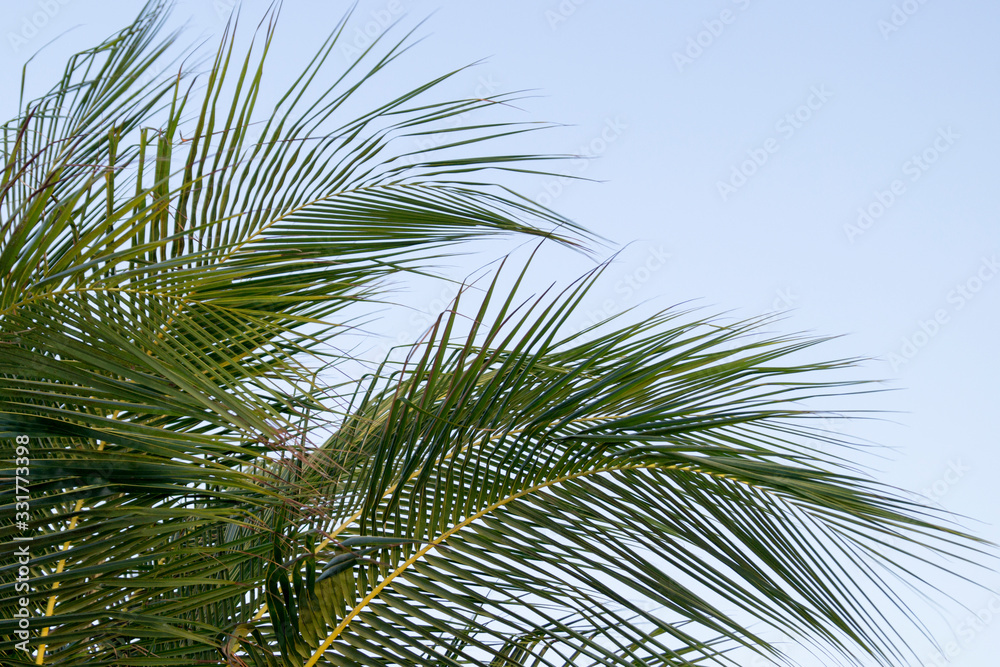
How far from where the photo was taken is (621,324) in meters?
1.32

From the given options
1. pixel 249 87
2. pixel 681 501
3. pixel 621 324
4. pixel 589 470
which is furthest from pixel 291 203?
pixel 681 501

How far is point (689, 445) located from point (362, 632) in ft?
1.54

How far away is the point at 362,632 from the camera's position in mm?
1055

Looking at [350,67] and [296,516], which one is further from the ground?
[350,67]

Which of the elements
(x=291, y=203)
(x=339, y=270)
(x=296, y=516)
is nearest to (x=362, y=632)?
(x=296, y=516)

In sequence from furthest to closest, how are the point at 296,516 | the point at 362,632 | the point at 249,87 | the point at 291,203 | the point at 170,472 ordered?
the point at 291,203
the point at 249,87
the point at 296,516
the point at 362,632
the point at 170,472

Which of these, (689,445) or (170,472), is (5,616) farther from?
(689,445)

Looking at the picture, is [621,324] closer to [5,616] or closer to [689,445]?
[689,445]

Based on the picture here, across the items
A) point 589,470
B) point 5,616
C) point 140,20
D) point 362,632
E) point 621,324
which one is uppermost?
point 140,20

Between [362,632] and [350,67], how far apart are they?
873 millimetres

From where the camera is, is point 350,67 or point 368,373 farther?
point 368,373

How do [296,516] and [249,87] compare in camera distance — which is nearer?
[296,516]

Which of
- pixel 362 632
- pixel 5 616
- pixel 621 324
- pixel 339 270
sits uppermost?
pixel 621 324

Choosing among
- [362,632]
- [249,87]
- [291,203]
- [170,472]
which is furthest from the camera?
[291,203]
